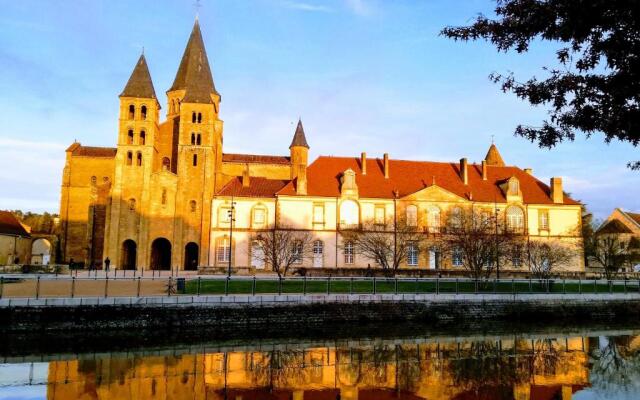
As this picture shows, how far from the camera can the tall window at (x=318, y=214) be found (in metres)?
48.3

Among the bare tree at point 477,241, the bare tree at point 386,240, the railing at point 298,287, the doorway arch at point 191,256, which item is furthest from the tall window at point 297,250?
the bare tree at point 477,241

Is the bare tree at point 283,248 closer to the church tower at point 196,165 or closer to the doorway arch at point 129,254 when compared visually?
the church tower at point 196,165

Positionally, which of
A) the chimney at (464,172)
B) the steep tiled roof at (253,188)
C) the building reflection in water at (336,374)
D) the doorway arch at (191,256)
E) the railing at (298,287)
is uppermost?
the chimney at (464,172)

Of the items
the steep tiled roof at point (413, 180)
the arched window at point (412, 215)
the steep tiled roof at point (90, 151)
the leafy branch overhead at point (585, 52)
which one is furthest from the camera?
the steep tiled roof at point (90, 151)

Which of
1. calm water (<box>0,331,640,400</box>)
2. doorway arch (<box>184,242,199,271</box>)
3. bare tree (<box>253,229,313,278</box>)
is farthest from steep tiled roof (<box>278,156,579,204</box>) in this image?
calm water (<box>0,331,640,400</box>)

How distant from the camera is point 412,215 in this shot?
1949 inches

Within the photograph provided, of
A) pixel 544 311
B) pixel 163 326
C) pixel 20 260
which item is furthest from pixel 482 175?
pixel 20 260

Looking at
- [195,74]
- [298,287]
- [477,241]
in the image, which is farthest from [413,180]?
[298,287]

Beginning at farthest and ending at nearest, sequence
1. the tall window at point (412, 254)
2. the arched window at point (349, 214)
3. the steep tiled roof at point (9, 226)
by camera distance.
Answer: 1. the steep tiled roof at point (9, 226)
2. the arched window at point (349, 214)
3. the tall window at point (412, 254)

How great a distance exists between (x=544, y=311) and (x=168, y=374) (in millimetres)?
20572

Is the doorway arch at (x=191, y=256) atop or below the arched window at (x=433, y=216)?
below

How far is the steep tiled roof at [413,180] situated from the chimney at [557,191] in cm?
49

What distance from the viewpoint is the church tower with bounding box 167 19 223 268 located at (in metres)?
48.6

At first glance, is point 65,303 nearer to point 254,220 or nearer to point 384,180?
point 254,220
